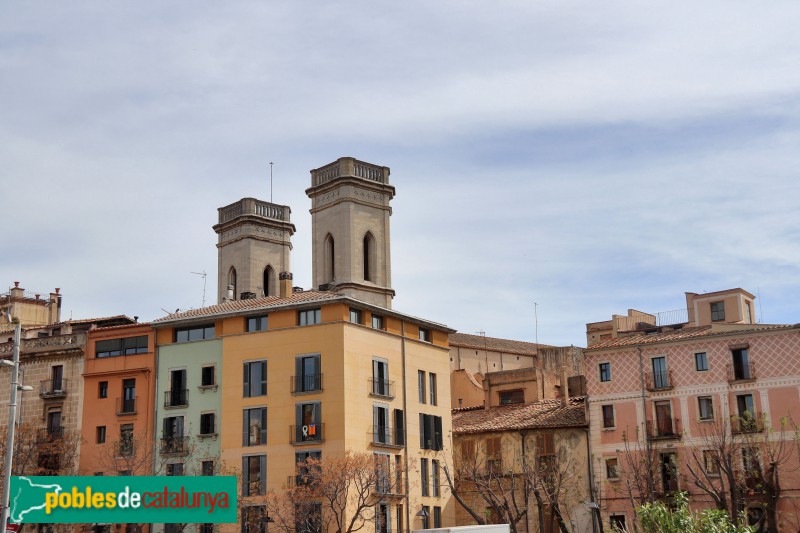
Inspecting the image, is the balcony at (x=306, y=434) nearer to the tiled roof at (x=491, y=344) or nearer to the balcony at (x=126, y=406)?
the balcony at (x=126, y=406)

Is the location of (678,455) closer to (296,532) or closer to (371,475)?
(371,475)

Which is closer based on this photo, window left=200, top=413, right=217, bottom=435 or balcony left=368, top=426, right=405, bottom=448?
balcony left=368, top=426, right=405, bottom=448

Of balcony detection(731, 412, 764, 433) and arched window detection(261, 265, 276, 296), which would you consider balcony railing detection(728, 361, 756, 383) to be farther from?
arched window detection(261, 265, 276, 296)

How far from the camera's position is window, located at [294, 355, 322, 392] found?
192 ft

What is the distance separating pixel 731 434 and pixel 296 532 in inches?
851

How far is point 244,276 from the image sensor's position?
9006 cm

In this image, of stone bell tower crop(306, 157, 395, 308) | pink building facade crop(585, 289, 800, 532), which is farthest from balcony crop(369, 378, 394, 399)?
stone bell tower crop(306, 157, 395, 308)

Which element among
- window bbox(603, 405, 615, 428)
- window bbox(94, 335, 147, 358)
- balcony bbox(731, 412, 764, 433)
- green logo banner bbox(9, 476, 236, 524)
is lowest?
green logo banner bbox(9, 476, 236, 524)

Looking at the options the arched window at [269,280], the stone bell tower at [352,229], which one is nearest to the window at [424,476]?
the stone bell tower at [352,229]

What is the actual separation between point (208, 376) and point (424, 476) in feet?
41.6

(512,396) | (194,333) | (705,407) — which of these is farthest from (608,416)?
(194,333)

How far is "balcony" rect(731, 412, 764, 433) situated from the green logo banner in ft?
116

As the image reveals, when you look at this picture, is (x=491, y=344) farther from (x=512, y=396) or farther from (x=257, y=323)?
(x=257, y=323)

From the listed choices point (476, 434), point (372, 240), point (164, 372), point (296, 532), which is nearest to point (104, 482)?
point (296, 532)
